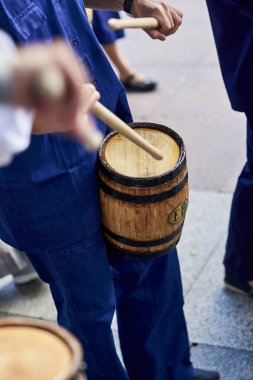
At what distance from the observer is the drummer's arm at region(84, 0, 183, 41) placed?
2.18 metres

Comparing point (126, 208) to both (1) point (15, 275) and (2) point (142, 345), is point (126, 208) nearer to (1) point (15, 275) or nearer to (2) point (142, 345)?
(2) point (142, 345)

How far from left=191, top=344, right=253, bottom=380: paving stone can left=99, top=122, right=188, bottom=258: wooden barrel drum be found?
0.88 meters

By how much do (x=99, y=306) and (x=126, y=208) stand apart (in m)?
0.39

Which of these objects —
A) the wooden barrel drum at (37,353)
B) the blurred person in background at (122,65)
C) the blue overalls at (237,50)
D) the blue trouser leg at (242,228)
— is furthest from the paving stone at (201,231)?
the wooden barrel drum at (37,353)

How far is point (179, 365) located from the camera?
99.5 inches

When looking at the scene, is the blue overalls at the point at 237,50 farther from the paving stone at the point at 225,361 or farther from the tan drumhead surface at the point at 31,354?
the tan drumhead surface at the point at 31,354

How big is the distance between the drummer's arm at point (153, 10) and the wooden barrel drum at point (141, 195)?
1.13 ft

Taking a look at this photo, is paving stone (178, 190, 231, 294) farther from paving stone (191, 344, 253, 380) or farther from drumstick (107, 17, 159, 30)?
drumstick (107, 17, 159, 30)

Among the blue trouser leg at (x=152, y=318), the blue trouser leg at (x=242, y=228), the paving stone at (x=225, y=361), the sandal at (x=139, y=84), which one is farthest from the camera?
the sandal at (x=139, y=84)

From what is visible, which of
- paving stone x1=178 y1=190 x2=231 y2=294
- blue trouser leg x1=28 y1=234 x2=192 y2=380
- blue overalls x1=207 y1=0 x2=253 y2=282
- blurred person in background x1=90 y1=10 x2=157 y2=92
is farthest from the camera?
blurred person in background x1=90 y1=10 x2=157 y2=92

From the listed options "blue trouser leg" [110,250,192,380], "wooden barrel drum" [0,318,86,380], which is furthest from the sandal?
"wooden barrel drum" [0,318,86,380]

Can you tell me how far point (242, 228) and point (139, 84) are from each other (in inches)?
101

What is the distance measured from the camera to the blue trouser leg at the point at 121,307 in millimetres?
2078

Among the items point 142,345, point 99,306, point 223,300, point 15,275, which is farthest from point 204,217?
point 99,306
